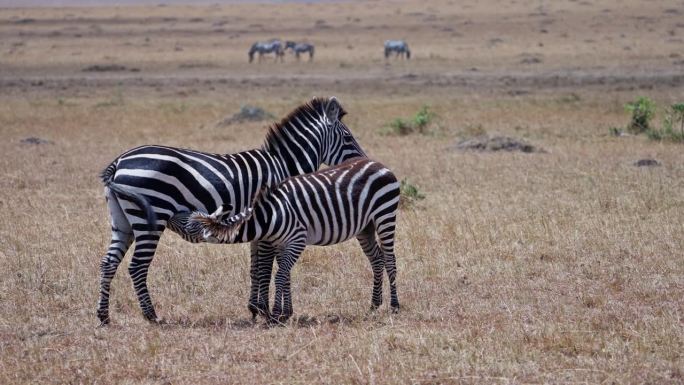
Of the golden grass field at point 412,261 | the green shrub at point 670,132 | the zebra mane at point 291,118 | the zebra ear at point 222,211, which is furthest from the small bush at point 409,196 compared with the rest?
the green shrub at point 670,132

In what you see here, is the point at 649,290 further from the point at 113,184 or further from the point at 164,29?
the point at 164,29

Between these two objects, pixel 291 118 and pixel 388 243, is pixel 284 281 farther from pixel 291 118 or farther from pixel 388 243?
pixel 291 118

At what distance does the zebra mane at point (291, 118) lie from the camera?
8.49 meters

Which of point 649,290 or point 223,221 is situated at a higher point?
point 223,221

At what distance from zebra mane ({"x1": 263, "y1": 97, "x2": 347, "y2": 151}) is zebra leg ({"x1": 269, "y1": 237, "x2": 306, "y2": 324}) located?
3.97 ft

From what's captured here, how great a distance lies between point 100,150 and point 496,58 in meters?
30.0

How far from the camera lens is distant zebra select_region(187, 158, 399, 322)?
24.3 feet

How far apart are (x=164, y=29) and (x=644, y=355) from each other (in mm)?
66548

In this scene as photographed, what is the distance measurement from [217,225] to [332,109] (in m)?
2.14

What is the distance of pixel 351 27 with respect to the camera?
70375 mm

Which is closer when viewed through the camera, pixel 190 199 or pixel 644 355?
pixel 644 355

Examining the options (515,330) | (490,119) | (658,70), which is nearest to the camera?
(515,330)

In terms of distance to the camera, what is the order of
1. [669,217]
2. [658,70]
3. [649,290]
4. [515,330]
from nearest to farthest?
[515,330], [649,290], [669,217], [658,70]

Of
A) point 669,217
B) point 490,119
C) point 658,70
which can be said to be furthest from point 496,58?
point 669,217
